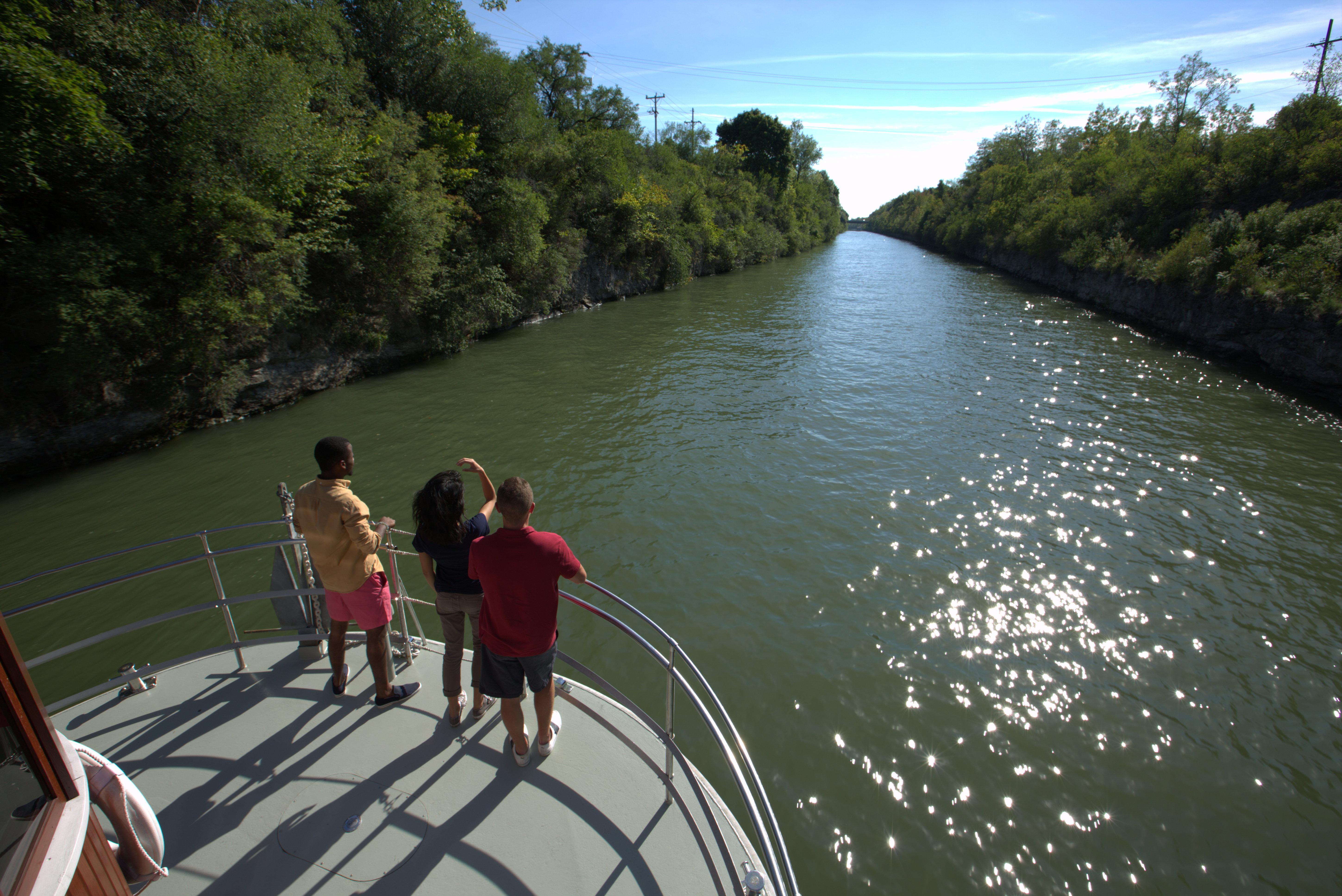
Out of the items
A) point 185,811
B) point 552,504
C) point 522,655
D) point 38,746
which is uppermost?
point 38,746

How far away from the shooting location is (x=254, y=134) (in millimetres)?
12633

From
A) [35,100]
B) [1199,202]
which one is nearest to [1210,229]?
[1199,202]

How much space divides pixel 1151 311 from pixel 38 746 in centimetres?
3226

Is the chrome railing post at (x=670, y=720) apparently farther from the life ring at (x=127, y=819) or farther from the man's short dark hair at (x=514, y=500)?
the life ring at (x=127, y=819)

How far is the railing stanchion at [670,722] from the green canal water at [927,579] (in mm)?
1824

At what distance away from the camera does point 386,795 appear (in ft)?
11.0

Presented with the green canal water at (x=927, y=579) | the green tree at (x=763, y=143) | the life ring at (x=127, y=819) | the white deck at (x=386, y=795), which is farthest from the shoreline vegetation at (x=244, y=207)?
the green tree at (x=763, y=143)

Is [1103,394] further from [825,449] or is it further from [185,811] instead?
[185,811]

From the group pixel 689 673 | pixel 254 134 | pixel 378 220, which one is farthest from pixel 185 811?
pixel 378 220

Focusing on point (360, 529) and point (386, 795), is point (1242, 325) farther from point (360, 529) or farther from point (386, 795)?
point (386, 795)

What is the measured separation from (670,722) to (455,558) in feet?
5.53

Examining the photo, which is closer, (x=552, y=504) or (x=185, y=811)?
(x=185, y=811)

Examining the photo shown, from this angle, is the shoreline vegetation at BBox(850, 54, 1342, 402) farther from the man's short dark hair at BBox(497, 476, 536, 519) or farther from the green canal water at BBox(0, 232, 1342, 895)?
the man's short dark hair at BBox(497, 476, 536, 519)

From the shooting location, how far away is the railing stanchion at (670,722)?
3.07 meters
